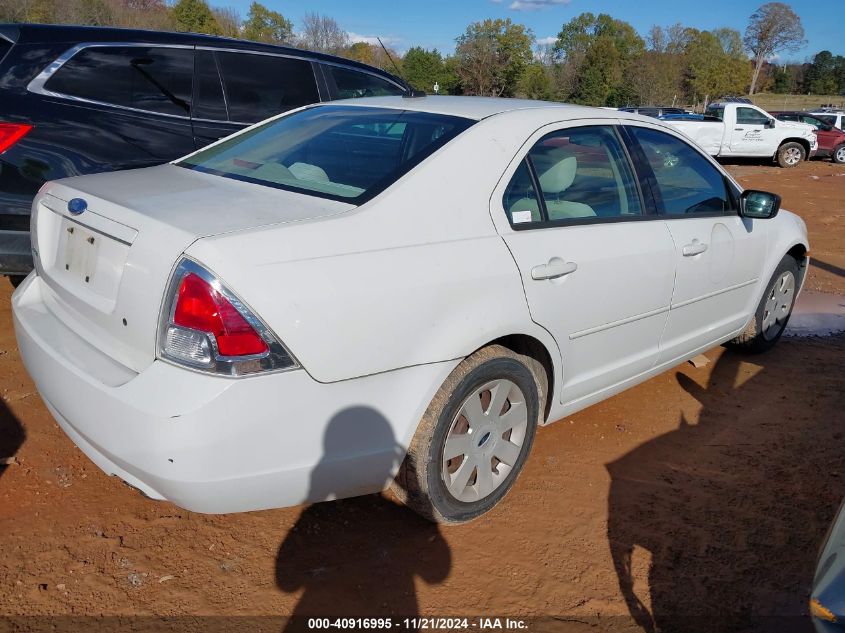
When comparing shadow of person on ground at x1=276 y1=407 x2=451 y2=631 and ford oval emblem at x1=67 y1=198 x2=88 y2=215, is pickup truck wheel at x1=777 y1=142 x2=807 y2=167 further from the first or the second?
ford oval emblem at x1=67 y1=198 x2=88 y2=215

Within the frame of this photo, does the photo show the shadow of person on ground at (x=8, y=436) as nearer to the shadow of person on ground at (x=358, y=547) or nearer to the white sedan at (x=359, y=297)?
the white sedan at (x=359, y=297)

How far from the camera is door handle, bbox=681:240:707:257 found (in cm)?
A: 345

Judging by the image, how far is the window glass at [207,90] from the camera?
4.99 metres

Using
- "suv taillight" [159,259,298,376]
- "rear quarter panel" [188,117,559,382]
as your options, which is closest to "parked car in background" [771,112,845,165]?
"rear quarter panel" [188,117,559,382]

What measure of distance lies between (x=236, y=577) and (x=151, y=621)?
32 centimetres

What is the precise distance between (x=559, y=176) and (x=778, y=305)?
2.55 m

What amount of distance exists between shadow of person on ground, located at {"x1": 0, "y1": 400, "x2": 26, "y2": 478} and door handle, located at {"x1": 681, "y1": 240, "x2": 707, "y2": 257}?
10.9ft

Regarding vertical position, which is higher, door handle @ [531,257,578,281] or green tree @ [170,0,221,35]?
green tree @ [170,0,221,35]

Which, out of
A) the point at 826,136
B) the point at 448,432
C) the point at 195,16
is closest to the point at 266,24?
the point at 195,16

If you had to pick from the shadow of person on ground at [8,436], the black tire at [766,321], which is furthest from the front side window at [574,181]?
the shadow of person on ground at [8,436]

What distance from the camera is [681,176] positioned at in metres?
3.78

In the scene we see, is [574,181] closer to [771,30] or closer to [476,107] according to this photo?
[476,107]

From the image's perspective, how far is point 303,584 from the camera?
2473mm

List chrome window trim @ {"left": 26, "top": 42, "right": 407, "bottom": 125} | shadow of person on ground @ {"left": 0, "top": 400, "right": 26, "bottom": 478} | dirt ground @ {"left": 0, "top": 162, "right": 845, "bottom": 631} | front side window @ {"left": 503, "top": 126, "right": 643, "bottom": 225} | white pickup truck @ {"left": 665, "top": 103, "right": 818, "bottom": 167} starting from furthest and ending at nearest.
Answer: white pickup truck @ {"left": 665, "top": 103, "right": 818, "bottom": 167}, chrome window trim @ {"left": 26, "top": 42, "right": 407, "bottom": 125}, shadow of person on ground @ {"left": 0, "top": 400, "right": 26, "bottom": 478}, front side window @ {"left": 503, "top": 126, "right": 643, "bottom": 225}, dirt ground @ {"left": 0, "top": 162, "right": 845, "bottom": 631}
